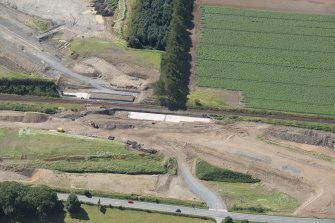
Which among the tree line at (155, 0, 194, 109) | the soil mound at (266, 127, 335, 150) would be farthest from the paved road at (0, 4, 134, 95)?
the soil mound at (266, 127, 335, 150)

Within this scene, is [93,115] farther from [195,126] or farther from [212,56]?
[212,56]

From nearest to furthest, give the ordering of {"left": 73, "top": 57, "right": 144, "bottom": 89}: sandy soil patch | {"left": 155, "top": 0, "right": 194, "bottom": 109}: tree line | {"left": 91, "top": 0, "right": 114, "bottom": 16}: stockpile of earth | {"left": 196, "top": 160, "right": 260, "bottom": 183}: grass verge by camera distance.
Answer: {"left": 196, "top": 160, "right": 260, "bottom": 183}: grass verge < {"left": 155, "top": 0, "right": 194, "bottom": 109}: tree line < {"left": 73, "top": 57, "right": 144, "bottom": 89}: sandy soil patch < {"left": 91, "top": 0, "right": 114, "bottom": 16}: stockpile of earth

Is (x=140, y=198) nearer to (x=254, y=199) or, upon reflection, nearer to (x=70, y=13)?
(x=254, y=199)

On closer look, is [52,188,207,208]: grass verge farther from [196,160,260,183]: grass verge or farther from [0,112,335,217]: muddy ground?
[196,160,260,183]: grass verge

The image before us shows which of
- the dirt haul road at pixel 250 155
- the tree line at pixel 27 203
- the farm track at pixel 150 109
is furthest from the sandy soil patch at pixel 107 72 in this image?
the tree line at pixel 27 203

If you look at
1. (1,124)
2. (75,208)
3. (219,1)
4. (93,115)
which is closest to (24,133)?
(1,124)

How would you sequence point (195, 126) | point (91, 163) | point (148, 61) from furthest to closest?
point (148, 61)
point (195, 126)
point (91, 163)
